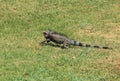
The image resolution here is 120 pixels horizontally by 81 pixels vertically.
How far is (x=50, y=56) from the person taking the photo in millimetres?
13266

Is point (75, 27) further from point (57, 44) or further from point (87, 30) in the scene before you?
point (57, 44)

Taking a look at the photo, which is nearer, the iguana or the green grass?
the green grass

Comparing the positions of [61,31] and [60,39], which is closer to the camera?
[60,39]

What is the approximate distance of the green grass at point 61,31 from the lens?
11742mm

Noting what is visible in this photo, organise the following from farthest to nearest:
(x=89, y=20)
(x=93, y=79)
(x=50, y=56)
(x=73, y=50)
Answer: (x=89, y=20) < (x=73, y=50) < (x=50, y=56) < (x=93, y=79)

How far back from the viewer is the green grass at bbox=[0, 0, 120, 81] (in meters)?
11.7

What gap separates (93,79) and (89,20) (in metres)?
7.93

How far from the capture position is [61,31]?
17344 mm

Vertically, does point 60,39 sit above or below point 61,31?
above

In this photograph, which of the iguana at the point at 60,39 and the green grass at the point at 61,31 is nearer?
the green grass at the point at 61,31

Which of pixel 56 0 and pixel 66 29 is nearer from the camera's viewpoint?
pixel 66 29

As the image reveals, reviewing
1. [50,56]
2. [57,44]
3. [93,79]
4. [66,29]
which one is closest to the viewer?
[93,79]

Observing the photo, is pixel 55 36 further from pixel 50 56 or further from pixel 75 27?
pixel 75 27

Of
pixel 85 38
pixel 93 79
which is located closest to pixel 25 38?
pixel 85 38
